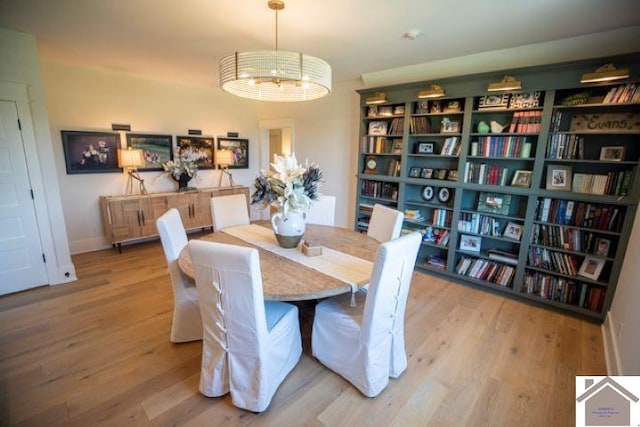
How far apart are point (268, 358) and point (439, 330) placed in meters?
1.54

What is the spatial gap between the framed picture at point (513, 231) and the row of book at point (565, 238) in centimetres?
14

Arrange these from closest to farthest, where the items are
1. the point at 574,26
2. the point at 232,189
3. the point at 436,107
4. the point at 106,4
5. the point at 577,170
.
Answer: the point at 106,4 → the point at 574,26 → the point at 577,170 → the point at 436,107 → the point at 232,189

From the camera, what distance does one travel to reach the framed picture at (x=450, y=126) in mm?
3241

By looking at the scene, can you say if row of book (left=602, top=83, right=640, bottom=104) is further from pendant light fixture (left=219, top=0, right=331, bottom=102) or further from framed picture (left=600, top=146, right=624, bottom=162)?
pendant light fixture (left=219, top=0, right=331, bottom=102)

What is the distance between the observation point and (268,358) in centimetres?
161

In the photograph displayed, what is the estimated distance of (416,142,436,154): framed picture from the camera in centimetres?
347

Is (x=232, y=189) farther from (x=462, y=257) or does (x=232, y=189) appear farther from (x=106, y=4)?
(x=462, y=257)

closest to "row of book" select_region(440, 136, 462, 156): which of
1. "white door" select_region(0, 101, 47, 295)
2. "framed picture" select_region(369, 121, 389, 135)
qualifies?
"framed picture" select_region(369, 121, 389, 135)

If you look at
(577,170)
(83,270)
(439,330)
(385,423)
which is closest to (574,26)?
(577,170)

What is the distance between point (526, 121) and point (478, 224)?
1113 millimetres

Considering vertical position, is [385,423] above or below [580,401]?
below

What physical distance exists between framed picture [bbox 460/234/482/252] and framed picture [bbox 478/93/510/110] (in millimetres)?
1386

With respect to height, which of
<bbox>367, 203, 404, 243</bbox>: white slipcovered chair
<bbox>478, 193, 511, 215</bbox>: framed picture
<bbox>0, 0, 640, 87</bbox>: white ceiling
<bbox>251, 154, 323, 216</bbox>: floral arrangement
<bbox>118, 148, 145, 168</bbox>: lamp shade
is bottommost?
<bbox>367, 203, 404, 243</bbox>: white slipcovered chair

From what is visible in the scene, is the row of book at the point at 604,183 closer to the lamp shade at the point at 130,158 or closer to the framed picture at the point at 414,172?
the framed picture at the point at 414,172
